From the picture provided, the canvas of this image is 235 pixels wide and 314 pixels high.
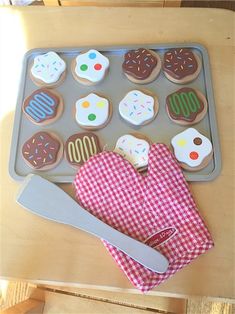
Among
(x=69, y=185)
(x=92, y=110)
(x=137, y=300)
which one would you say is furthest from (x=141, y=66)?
(x=137, y=300)

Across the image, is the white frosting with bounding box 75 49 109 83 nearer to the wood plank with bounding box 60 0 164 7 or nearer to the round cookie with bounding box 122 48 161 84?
the round cookie with bounding box 122 48 161 84

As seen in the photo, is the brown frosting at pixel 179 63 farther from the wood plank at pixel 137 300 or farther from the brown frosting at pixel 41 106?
the wood plank at pixel 137 300

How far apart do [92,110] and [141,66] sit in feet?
0.35

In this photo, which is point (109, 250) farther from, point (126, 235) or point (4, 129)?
point (4, 129)

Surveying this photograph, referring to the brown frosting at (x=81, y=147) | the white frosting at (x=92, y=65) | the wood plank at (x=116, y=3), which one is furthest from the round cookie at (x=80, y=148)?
the wood plank at (x=116, y=3)

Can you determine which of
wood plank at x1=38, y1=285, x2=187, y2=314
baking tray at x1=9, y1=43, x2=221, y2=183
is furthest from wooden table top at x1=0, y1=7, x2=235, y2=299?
wood plank at x1=38, y1=285, x2=187, y2=314

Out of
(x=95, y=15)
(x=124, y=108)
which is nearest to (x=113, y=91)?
(x=124, y=108)

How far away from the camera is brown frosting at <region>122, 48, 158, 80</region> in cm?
57

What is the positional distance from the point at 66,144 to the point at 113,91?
0.39 feet

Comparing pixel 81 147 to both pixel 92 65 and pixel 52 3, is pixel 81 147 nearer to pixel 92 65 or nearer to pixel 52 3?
pixel 92 65

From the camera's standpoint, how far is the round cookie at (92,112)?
549mm

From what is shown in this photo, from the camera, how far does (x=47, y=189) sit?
501 millimetres

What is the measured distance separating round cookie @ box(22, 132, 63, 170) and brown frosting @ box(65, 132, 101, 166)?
14mm

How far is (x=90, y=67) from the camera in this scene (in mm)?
582
